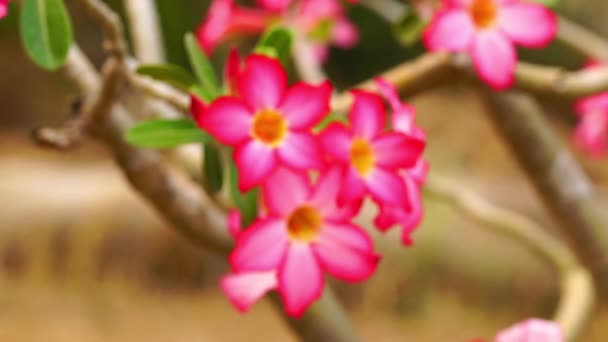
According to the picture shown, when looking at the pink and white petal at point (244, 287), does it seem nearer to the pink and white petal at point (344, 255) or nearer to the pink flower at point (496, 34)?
the pink and white petal at point (344, 255)

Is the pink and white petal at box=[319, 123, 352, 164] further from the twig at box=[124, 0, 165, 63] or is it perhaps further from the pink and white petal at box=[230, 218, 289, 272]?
the twig at box=[124, 0, 165, 63]

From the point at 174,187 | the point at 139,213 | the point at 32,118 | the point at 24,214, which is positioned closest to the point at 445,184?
the point at 174,187

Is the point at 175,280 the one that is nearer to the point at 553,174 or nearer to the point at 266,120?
the point at 553,174

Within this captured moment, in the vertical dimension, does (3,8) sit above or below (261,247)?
above

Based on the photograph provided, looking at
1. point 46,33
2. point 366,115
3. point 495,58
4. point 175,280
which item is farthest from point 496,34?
point 175,280

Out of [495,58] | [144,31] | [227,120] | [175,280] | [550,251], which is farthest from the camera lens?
[175,280]

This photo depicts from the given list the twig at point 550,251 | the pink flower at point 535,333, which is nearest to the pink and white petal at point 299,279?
the pink flower at point 535,333

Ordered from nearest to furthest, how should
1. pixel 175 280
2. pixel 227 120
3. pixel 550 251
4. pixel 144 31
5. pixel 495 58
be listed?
pixel 227 120, pixel 495 58, pixel 144 31, pixel 550 251, pixel 175 280

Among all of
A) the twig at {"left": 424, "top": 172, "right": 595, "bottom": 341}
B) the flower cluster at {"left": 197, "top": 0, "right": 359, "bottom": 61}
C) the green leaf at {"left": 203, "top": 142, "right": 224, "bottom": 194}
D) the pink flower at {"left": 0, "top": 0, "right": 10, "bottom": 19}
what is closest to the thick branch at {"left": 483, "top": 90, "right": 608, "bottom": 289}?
the twig at {"left": 424, "top": 172, "right": 595, "bottom": 341}
